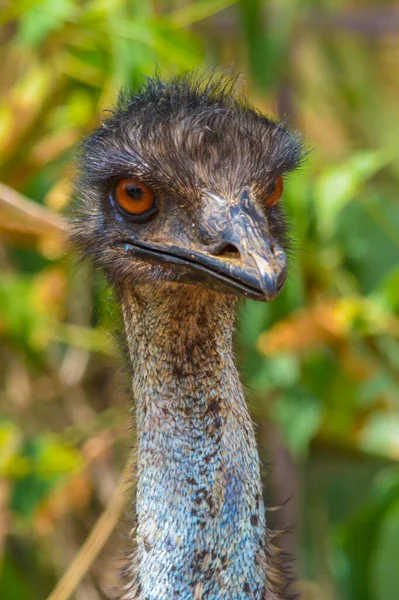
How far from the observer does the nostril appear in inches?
61.3

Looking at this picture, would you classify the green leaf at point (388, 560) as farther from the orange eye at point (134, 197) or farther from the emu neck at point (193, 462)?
the orange eye at point (134, 197)

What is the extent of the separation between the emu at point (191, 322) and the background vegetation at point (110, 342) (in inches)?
15.2

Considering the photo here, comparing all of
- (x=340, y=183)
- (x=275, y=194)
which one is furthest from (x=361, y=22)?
(x=275, y=194)

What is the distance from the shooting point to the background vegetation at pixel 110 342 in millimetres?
2873

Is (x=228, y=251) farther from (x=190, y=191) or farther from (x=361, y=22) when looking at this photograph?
(x=361, y=22)

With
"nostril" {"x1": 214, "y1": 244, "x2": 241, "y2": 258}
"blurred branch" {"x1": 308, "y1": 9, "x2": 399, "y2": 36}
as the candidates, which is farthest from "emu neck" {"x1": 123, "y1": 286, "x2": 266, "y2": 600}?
"blurred branch" {"x1": 308, "y1": 9, "x2": 399, "y2": 36}

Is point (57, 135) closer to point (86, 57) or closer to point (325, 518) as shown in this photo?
point (86, 57)

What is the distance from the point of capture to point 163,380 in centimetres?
169

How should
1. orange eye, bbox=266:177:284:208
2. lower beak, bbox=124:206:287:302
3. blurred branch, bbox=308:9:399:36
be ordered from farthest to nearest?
blurred branch, bbox=308:9:399:36, orange eye, bbox=266:177:284:208, lower beak, bbox=124:206:287:302

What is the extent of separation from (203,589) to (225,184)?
1.97ft

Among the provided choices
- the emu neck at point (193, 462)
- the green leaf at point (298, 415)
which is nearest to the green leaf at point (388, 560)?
the green leaf at point (298, 415)

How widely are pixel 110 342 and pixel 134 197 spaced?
73 cm

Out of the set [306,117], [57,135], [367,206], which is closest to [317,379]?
[367,206]

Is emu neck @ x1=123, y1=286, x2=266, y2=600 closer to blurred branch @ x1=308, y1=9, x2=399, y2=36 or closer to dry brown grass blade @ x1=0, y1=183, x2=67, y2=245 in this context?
dry brown grass blade @ x1=0, y1=183, x2=67, y2=245
